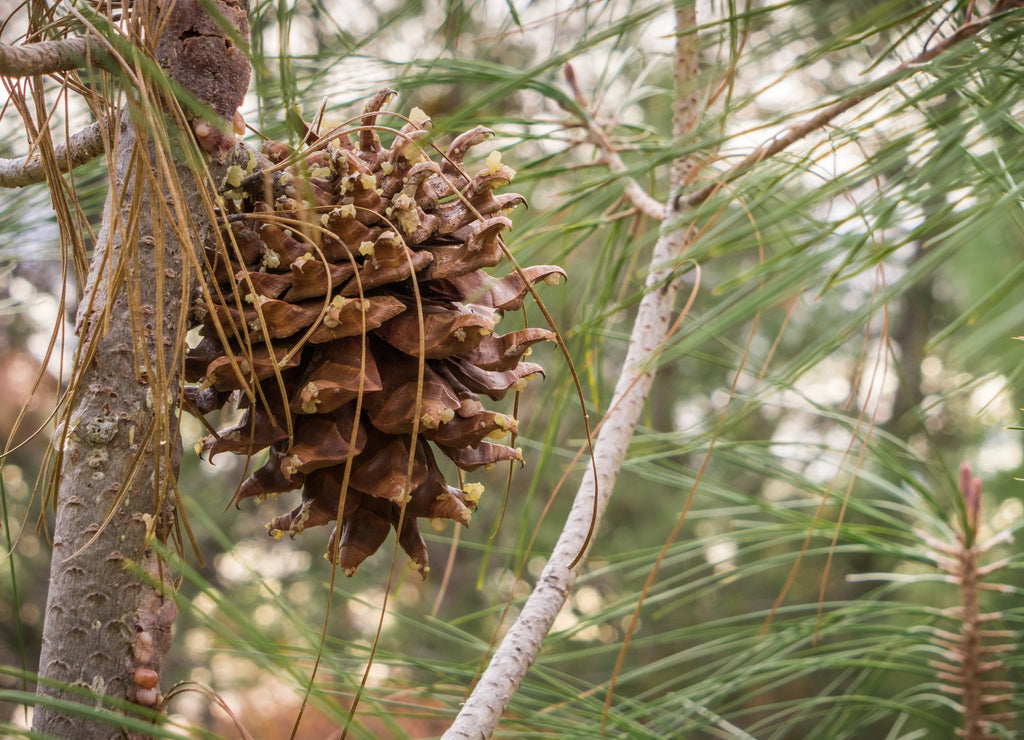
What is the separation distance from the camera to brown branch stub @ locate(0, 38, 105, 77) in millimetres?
287

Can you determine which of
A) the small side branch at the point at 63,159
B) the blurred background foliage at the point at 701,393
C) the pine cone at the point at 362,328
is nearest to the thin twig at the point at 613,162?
the blurred background foliage at the point at 701,393

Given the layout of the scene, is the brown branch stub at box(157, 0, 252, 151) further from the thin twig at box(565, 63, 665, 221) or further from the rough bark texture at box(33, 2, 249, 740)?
the thin twig at box(565, 63, 665, 221)

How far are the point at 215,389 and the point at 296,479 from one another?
0.18 feet

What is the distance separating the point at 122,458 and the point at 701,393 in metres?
2.42

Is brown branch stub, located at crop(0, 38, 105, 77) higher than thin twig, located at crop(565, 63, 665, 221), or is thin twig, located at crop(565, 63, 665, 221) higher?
thin twig, located at crop(565, 63, 665, 221)

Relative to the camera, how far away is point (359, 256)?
0.36 m

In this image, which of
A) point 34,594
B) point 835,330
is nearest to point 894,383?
point 835,330

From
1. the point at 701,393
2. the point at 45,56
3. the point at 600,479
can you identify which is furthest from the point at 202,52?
the point at 701,393

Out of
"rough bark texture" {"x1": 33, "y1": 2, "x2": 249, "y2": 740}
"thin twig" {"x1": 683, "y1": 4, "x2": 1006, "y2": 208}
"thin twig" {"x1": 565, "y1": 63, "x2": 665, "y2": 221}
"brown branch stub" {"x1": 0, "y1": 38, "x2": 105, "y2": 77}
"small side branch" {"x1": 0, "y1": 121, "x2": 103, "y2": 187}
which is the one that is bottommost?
"rough bark texture" {"x1": 33, "y1": 2, "x2": 249, "y2": 740}

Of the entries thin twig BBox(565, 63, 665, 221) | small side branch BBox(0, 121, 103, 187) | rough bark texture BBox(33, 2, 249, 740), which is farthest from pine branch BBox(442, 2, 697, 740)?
small side branch BBox(0, 121, 103, 187)

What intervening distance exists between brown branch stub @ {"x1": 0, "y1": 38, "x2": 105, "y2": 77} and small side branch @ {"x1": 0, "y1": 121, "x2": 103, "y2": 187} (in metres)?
0.04

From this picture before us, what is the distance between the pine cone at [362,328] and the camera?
1.12ft

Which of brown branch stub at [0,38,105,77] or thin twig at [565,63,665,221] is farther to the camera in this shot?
thin twig at [565,63,665,221]

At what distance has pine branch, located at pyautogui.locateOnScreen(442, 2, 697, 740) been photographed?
35 cm
